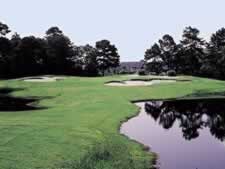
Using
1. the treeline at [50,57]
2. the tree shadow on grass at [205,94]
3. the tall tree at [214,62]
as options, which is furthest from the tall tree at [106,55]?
the tree shadow on grass at [205,94]

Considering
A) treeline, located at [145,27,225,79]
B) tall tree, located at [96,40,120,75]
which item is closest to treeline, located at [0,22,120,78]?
tall tree, located at [96,40,120,75]

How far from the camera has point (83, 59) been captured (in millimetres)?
122312

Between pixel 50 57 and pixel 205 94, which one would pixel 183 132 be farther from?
pixel 50 57

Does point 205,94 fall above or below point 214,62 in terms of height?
below

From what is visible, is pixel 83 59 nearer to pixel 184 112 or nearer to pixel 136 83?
pixel 136 83

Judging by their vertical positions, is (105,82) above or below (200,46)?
below

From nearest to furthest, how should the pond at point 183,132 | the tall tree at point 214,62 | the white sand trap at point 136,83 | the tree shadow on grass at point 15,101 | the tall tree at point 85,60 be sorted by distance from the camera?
the pond at point 183,132
the tree shadow on grass at point 15,101
the white sand trap at point 136,83
the tall tree at point 214,62
the tall tree at point 85,60

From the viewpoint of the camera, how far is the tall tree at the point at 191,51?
368ft

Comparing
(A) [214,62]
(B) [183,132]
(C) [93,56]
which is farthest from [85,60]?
(B) [183,132]

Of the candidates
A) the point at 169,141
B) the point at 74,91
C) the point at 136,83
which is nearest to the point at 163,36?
the point at 136,83

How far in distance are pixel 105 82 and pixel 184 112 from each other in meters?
29.2

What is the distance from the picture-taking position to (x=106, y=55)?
12300cm

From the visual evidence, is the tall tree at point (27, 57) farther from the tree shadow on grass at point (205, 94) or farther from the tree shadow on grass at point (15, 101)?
the tree shadow on grass at point (205, 94)

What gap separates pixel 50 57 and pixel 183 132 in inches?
3051
